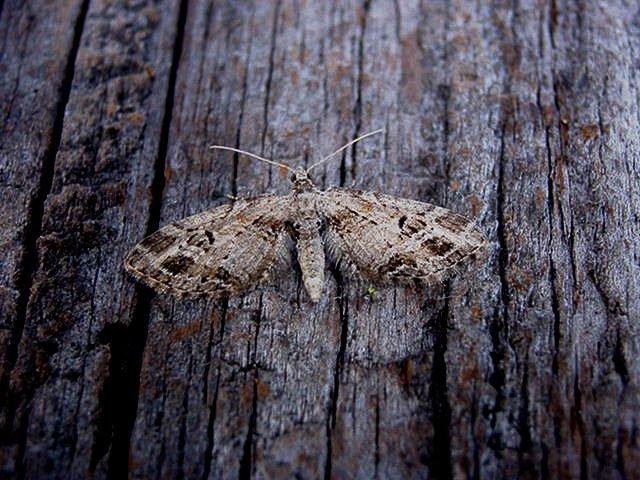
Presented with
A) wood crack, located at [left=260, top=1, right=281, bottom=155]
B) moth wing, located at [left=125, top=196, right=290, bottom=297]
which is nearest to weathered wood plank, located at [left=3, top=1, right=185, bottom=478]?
moth wing, located at [left=125, top=196, right=290, bottom=297]

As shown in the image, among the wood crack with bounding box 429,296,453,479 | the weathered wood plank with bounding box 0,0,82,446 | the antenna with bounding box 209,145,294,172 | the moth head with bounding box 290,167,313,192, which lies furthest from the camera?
the antenna with bounding box 209,145,294,172

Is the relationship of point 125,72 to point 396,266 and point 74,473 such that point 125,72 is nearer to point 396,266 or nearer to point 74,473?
point 396,266

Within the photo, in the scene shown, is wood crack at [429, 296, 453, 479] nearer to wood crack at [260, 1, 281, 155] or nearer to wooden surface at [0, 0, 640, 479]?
wooden surface at [0, 0, 640, 479]

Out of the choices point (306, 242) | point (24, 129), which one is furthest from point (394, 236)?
point (24, 129)

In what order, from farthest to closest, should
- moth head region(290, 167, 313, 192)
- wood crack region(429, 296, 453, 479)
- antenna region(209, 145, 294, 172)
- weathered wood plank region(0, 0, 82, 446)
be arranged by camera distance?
antenna region(209, 145, 294, 172), moth head region(290, 167, 313, 192), weathered wood plank region(0, 0, 82, 446), wood crack region(429, 296, 453, 479)

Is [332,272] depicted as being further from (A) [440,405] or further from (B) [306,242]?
(A) [440,405]

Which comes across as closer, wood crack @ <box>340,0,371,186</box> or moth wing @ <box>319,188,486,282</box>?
moth wing @ <box>319,188,486,282</box>

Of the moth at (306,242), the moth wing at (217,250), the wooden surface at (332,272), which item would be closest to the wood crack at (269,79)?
the wooden surface at (332,272)

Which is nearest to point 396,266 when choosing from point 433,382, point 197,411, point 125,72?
point 433,382
